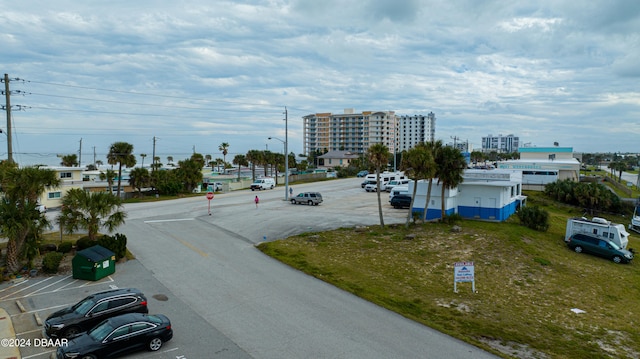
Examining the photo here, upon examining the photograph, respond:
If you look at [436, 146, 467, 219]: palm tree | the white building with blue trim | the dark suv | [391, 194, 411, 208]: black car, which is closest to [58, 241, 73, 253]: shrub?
the dark suv

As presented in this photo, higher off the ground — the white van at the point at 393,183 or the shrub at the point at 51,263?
the white van at the point at 393,183

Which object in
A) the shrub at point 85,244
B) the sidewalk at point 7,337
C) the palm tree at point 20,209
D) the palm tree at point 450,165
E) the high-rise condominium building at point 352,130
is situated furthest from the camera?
the high-rise condominium building at point 352,130

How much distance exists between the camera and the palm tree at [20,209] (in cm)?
2167

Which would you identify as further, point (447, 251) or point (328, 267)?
point (447, 251)

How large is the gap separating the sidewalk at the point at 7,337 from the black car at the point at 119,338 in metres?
2.13

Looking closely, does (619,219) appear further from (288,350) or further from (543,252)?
(288,350)

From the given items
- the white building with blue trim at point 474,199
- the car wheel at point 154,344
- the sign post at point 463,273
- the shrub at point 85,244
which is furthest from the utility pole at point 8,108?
the white building with blue trim at point 474,199

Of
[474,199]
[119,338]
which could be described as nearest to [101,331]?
[119,338]

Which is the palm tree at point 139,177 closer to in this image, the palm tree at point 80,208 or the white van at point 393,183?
the palm tree at point 80,208

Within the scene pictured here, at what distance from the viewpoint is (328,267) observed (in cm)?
2358

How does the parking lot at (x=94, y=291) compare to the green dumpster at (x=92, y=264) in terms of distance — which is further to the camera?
the green dumpster at (x=92, y=264)

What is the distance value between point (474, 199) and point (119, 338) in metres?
33.7

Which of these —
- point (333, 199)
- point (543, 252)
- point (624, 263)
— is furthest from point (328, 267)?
point (333, 199)

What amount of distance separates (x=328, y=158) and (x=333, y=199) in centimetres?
8108
